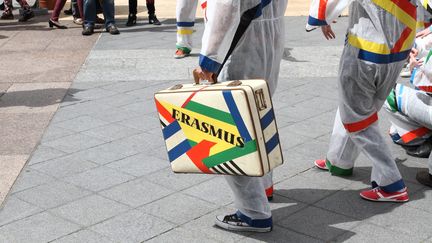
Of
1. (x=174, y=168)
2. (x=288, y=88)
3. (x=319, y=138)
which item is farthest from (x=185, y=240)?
(x=288, y=88)

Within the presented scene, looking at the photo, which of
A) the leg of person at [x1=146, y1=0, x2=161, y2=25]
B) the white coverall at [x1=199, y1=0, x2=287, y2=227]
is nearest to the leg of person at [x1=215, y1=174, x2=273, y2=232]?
the white coverall at [x1=199, y1=0, x2=287, y2=227]

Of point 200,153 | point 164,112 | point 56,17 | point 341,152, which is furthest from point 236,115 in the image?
point 56,17

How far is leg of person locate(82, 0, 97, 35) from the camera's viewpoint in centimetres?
1180

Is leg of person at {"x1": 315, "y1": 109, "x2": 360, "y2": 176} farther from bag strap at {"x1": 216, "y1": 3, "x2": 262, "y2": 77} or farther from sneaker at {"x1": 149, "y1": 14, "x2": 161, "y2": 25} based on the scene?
sneaker at {"x1": 149, "y1": 14, "x2": 161, "y2": 25}

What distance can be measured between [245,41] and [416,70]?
2087 mm

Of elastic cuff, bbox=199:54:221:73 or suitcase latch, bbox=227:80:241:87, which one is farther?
elastic cuff, bbox=199:54:221:73

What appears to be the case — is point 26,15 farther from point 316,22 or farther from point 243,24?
point 243,24

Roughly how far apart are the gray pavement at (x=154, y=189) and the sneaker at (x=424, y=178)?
8 cm

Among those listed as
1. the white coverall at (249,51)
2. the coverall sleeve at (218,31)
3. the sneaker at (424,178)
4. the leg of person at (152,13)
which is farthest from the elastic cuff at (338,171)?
the leg of person at (152,13)

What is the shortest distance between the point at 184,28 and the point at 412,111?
4.47 m

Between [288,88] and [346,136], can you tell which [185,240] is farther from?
[288,88]

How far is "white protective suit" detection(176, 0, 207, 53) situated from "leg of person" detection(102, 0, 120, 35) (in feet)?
6.83

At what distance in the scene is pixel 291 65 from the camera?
9336 mm

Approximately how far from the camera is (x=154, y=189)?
5355 mm
